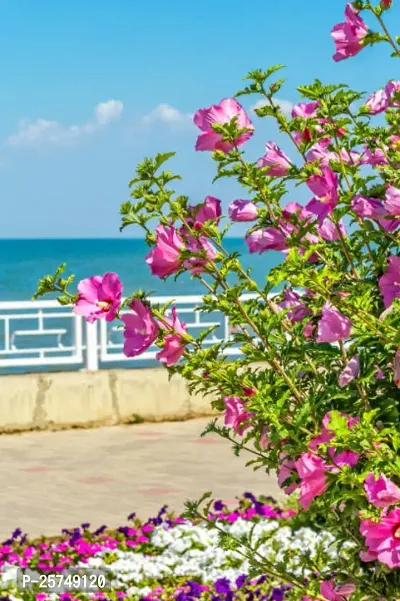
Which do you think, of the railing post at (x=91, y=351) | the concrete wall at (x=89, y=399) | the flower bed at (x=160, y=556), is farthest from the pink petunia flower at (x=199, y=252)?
the railing post at (x=91, y=351)

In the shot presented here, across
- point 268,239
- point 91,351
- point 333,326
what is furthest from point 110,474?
point 333,326

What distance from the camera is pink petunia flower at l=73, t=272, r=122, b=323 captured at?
112 inches

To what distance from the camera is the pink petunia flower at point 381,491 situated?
259 centimetres

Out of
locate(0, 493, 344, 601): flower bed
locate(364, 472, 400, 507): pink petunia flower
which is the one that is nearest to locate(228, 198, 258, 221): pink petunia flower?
locate(364, 472, 400, 507): pink petunia flower

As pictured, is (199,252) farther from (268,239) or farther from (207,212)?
(268,239)

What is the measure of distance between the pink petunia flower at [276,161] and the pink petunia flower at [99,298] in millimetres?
516

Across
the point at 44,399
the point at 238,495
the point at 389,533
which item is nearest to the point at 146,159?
the point at 389,533

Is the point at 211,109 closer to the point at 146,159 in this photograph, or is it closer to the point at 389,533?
the point at 146,159

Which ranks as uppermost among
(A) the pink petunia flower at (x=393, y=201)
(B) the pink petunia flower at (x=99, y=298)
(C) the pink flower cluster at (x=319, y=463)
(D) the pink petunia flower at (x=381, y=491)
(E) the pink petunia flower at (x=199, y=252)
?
(A) the pink petunia flower at (x=393, y=201)

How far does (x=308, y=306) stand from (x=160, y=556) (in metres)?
3.51

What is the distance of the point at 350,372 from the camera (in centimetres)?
282

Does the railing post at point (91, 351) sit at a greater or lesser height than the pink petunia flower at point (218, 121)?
lesser

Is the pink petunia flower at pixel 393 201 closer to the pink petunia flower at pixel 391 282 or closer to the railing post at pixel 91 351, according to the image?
the pink petunia flower at pixel 391 282

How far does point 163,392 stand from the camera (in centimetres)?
1094
